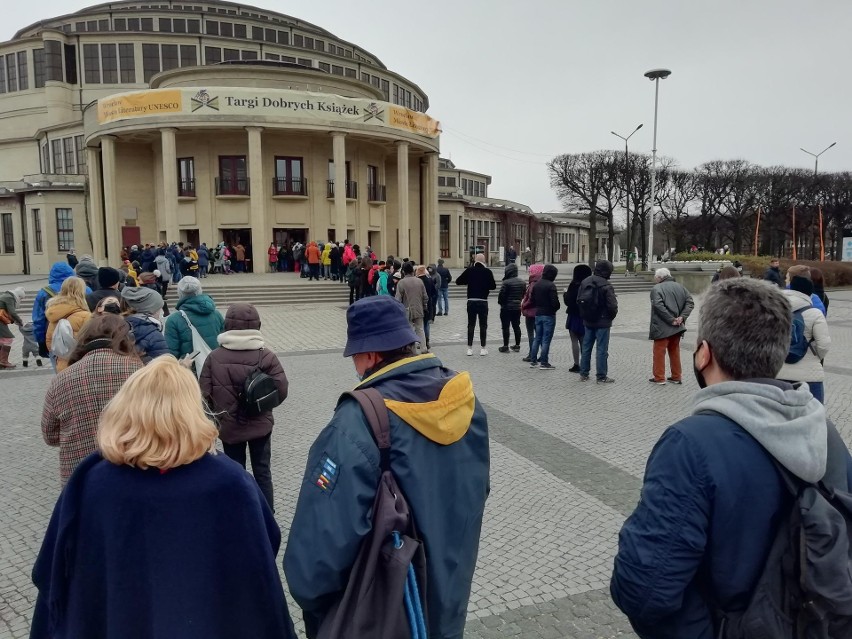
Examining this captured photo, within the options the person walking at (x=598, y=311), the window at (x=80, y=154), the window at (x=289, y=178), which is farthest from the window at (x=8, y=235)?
the person walking at (x=598, y=311)

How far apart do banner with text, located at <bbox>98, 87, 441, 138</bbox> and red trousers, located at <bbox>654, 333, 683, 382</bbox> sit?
83.8 ft

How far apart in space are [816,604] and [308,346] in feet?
43.1

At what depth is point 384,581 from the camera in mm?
1971

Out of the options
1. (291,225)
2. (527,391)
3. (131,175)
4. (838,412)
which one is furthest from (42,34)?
(838,412)

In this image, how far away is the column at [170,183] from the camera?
30641 mm

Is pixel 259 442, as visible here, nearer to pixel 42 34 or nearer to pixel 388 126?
pixel 388 126

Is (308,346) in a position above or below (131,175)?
below

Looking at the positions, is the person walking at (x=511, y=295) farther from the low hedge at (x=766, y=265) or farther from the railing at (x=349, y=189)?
the railing at (x=349, y=189)

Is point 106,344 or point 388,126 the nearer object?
point 106,344

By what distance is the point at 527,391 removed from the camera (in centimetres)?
956

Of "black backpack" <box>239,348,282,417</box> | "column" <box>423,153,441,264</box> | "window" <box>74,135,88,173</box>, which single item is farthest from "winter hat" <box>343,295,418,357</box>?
"window" <box>74,135,88,173</box>

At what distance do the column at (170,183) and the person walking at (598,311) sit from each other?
2650 centimetres

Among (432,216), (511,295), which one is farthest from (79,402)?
(432,216)

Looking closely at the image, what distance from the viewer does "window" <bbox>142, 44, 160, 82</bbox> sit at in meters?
43.3
